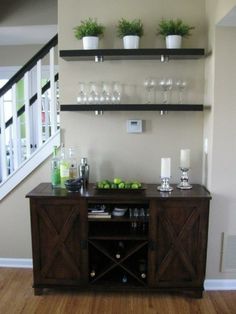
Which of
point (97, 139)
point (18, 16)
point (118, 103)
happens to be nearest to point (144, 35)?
point (118, 103)

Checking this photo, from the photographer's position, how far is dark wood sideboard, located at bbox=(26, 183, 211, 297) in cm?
219

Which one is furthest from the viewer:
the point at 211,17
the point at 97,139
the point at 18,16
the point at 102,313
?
the point at 18,16

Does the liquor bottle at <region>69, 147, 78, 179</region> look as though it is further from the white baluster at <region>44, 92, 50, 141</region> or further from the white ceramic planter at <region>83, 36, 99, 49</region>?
the white ceramic planter at <region>83, 36, 99, 49</region>

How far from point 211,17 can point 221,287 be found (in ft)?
7.47

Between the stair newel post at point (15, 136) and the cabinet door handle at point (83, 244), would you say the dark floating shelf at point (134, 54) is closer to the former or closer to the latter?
the stair newel post at point (15, 136)

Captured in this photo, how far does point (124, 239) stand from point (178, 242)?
1.40 feet

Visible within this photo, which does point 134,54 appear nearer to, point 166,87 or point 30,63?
point 166,87

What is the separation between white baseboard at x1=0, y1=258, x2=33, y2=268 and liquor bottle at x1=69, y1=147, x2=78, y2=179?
1.00m

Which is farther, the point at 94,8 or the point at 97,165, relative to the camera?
the point at 97,165

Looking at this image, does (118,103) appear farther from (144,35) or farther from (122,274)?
(122,274)

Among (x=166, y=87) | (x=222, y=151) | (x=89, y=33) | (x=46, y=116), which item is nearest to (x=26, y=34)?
(x=46, y=116)

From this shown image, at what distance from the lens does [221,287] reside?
2445 millimetres

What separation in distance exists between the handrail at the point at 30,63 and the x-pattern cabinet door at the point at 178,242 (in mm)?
1695

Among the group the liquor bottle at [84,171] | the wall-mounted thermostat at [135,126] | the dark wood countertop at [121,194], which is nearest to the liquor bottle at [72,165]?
the liquor bottle at [84,171]
